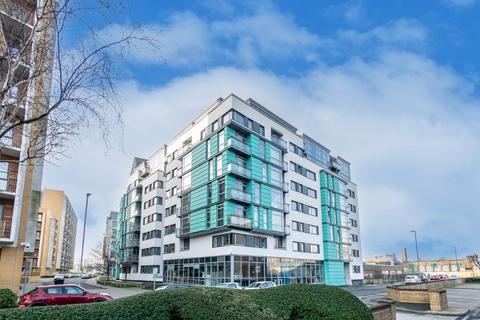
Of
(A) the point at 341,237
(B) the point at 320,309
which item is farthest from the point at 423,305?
(A) the point at 341,237

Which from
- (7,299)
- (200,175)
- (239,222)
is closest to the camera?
(7,299)

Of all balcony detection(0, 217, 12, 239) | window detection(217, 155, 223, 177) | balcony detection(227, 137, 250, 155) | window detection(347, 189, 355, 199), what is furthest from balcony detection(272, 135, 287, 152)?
balcony detection(0, 217, 12, 239)

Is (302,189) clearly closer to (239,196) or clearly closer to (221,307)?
(239,196)

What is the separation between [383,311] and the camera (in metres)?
13.5

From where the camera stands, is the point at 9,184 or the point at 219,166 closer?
the point at 9,184

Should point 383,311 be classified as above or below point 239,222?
below

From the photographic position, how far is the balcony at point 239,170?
127 ft

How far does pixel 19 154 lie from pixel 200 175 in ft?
75.9

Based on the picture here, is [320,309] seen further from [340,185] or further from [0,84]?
[340,185]

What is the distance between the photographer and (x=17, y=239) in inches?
896

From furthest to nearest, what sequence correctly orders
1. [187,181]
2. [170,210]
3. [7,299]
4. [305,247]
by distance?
A: 1. [170,210]
2. [305,247]
3. [187,181]
4. [7,299]

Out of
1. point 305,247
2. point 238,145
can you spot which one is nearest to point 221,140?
point 238,145

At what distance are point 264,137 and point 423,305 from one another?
2554 centimetres

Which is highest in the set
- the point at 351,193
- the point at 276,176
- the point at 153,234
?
the point at 351,193
